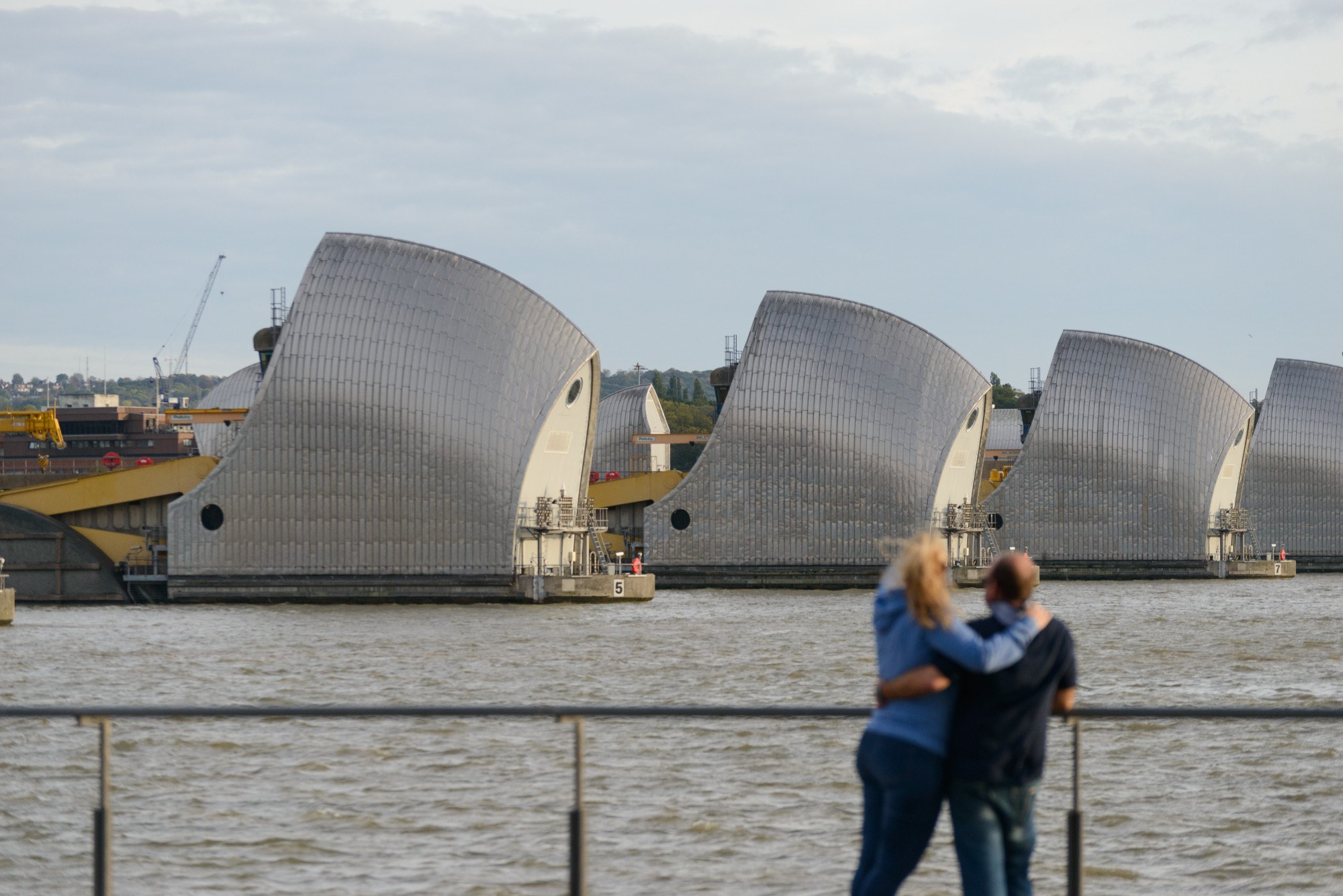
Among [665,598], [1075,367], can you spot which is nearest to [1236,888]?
[665,598]

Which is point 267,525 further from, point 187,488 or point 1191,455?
point 1191,455

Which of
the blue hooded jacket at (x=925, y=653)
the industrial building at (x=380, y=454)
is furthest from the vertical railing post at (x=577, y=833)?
the industrial building at (x=380, y=454)

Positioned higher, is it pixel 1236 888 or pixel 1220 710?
pixel 1220 710

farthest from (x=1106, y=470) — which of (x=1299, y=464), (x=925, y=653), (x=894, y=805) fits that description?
(x=925, y=653)

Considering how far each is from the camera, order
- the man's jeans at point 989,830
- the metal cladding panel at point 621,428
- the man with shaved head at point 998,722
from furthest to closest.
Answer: the metal cladding panel at point 621,428 → the man's jeans at point 989,830 → the man with shaved head at point 998,722

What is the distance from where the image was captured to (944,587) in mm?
6344

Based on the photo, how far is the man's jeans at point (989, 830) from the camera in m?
6.71

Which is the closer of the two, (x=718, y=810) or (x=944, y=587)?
(x=944, y=587)

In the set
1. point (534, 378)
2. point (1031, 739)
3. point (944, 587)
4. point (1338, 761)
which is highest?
point (534, 378)

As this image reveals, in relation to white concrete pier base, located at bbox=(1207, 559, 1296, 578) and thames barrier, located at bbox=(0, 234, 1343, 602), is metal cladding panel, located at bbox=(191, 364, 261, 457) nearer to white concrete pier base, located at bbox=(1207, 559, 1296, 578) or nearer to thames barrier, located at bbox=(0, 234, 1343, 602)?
thames barrier, located at bbox=(0, 234, 1343, 602)

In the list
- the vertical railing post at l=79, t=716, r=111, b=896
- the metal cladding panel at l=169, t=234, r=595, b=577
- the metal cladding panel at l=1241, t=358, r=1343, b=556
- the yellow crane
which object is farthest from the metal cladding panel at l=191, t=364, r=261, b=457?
the vertical railing post at l=79, t=716, r=111, b=896

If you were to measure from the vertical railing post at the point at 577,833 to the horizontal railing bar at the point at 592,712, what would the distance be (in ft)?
0.68

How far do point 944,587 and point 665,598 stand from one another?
53.1 metres

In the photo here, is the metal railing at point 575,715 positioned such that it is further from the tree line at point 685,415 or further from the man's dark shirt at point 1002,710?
the tree line at point 685,415
